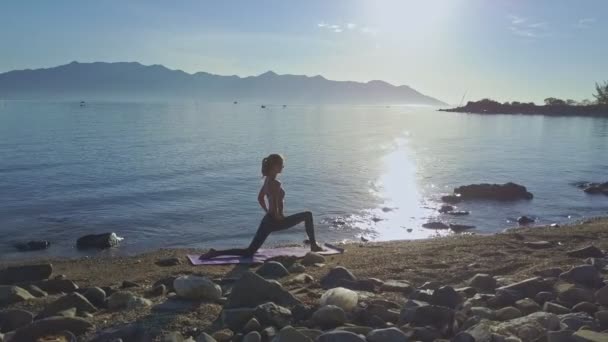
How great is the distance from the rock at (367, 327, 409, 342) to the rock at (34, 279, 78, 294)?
5.82 metres

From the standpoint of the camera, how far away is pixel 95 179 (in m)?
26.7

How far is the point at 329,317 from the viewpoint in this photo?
20.6ft

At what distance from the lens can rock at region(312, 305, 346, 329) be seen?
6227 millimetres

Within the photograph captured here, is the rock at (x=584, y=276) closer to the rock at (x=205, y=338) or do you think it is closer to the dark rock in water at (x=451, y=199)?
the rock at (x=205, y=338)

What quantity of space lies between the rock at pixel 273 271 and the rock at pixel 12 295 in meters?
3.62

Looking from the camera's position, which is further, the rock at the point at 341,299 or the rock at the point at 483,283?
the rock at the point at 483,283

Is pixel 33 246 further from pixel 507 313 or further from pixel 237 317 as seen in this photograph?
pixel 507 313

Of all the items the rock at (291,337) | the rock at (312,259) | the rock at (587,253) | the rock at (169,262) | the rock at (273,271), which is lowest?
the rock at (169,262)

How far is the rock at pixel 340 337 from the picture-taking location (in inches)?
214

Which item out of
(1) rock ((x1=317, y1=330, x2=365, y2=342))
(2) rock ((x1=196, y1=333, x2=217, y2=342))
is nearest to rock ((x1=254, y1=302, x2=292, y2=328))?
(2) rock ((x1=196, y1=333, x2=217, y2=342))

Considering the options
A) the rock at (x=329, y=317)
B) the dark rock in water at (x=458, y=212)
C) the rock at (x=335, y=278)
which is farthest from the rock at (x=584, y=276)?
the dark rock in water at (x=458, y=212)

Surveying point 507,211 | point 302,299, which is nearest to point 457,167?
point 507,211

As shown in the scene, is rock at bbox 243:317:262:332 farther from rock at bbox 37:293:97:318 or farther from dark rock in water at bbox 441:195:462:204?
dark rock in water at bbox 441:195:462:204

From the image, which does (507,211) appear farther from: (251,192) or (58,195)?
(58,195)
